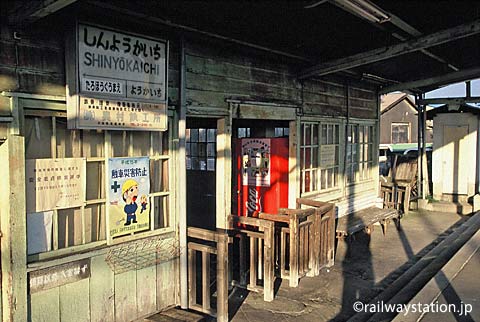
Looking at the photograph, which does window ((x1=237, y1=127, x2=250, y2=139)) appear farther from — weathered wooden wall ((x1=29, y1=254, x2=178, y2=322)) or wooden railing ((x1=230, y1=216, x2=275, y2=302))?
weathered wooden wall ((x1=29, y1=254, x2=178, y2=322))

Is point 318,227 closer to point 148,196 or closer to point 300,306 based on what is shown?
point 300,306

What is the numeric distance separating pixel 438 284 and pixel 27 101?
480 centimetres

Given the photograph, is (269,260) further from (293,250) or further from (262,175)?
(262,175)

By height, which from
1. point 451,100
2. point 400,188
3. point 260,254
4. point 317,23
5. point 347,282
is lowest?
point 347,282

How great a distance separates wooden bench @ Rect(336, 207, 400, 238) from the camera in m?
6.95

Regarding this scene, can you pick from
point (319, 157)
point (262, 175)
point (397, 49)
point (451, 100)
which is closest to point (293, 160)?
point (262, 175)

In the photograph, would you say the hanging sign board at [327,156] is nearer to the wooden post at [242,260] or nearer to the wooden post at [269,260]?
the wooden post at [242,260]

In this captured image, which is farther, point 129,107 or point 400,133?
point 400,133

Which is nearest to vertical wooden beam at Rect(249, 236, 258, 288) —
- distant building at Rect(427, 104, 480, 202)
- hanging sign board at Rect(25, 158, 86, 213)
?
hanging sign board at Rect(25, 158, 86, 213)

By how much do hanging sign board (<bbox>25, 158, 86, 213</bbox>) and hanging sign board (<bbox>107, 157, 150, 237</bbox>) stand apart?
0.31 m

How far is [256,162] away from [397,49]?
2.74m

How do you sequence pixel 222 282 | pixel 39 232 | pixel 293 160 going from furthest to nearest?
1. pixel 293 160
2. pixel 222 282
3. pixel 39 232

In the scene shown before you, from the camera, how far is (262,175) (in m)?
6.99

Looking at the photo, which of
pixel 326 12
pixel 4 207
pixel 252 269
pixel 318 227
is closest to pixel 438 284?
pixel 318 227
